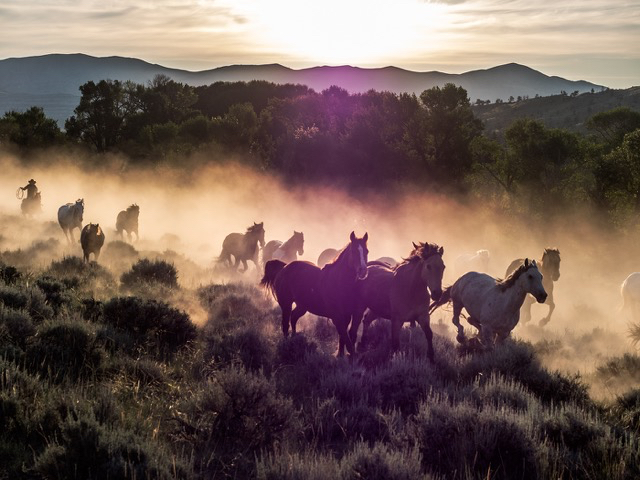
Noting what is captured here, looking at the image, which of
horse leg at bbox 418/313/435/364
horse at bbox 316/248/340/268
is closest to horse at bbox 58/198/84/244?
horse at bbox 316/248/340/268

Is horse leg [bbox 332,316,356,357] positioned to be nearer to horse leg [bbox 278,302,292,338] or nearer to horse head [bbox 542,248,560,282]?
horse leg [bbox 278,302,292,338]

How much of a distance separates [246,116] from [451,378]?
5345 cm

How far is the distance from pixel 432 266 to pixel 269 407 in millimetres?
4531

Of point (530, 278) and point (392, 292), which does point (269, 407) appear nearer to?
point (392, 292)

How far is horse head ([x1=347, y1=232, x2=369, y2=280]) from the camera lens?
9891 mm

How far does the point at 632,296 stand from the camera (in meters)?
18.7

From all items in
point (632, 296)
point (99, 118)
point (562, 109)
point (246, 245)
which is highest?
point (562, 109)

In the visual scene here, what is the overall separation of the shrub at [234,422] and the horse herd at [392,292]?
11.7ft

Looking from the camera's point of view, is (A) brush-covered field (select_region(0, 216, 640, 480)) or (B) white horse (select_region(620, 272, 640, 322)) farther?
(B) white horse (select_region(620, 272, 640, 322))

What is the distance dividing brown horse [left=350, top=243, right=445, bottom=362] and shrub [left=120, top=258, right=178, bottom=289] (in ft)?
24.9

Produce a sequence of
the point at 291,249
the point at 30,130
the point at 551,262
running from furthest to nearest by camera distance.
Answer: the point at 30,130 → the point at 291,249 → the point at 551,262

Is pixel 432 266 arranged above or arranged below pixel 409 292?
above

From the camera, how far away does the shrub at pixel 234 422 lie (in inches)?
237

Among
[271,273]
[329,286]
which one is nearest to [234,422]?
[329,286]
